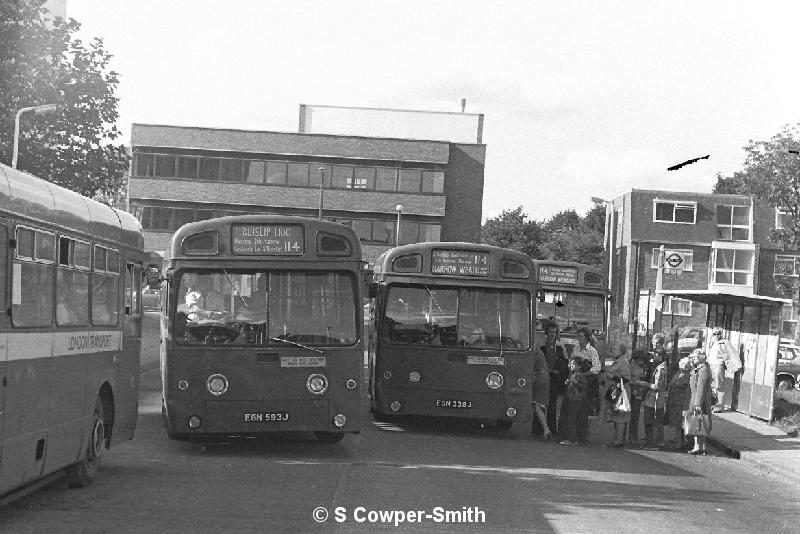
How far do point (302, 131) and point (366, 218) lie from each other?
21.3 feet

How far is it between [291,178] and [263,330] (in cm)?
5816

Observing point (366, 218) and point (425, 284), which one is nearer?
point (425, 284)

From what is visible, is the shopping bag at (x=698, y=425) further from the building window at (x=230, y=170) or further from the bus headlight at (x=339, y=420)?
the building window at (x=230, y=170)

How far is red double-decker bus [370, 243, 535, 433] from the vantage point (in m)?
17.2

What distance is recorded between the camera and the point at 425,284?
1736 cm

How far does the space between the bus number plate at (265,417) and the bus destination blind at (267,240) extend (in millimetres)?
1822

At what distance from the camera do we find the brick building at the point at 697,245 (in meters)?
69.5

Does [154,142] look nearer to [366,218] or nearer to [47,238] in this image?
[366,218]

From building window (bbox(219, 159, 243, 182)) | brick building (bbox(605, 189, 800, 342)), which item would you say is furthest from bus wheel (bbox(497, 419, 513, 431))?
building window (bbox(219, 159, 243, 182))

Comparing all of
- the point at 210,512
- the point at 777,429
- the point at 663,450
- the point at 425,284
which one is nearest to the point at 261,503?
the point at 210,512

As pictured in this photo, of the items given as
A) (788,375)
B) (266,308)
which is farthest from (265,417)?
(788,375)

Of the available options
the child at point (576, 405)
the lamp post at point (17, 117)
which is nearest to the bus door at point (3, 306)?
the child at point (576, 405)

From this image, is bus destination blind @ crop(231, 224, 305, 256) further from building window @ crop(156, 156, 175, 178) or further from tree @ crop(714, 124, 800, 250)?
building window @ crop(156, 156, 175, 178)

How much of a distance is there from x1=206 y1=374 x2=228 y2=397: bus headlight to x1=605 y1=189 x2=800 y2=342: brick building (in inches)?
Result: 2244
